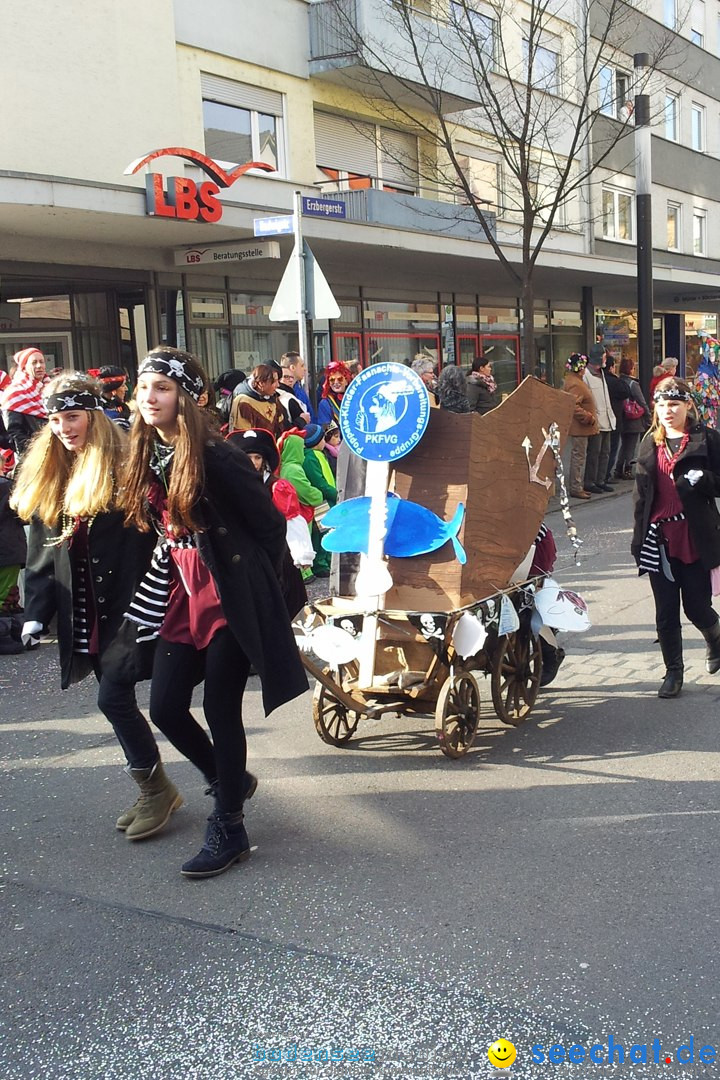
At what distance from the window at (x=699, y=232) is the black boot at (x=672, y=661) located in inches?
1121

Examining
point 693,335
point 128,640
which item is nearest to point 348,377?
point 128,640

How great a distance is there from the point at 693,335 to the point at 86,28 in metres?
25.3

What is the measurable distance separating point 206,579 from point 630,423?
12.7 metres

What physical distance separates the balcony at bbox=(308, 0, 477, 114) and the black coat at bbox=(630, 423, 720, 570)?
40.2ft

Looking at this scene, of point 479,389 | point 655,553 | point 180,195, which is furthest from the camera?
point 479,389

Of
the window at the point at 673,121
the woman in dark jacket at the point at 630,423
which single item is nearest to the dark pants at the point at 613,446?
the woman in dark jacket at the point at 630,423

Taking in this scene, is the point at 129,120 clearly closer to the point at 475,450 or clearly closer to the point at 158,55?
the point at 158,55

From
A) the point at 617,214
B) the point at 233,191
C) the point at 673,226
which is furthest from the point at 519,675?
the point at 673,226

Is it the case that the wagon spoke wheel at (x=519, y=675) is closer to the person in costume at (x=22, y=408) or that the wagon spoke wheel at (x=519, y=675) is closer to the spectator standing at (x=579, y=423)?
the person in costume at (x=22, y=408)

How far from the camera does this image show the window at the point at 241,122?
634 inches

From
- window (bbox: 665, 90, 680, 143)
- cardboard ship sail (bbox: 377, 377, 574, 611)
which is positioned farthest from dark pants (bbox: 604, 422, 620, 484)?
window (bbox: 665, 90, 680, 143)

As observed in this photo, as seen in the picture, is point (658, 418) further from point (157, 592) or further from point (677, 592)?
point (157, 592)

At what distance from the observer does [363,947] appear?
3.38 meters

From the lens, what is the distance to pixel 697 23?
1265 inches
